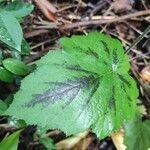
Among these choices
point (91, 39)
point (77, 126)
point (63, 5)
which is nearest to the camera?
point (77, 126)

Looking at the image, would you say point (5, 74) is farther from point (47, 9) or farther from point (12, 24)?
point (47, 9)

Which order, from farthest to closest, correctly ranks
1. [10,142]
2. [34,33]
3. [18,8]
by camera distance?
1. [34,33]
2. [10,142]
3. [18,8]

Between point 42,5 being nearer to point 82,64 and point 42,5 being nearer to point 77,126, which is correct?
point 82,64

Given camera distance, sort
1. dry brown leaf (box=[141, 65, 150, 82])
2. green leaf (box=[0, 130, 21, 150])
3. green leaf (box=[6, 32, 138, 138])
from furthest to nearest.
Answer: dry brown leaf (box=[141, 65, 150, 82]), green leaf (box=[0, 130, 21, 150]), green leaf (box=[6, 32, 138, 138])

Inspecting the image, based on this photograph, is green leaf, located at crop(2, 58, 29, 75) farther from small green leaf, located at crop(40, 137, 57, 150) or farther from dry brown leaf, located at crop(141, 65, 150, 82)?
dry brown leaf, located at crop(141, 65, 150, 82)

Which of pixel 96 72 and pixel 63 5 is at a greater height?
pixel 63 5

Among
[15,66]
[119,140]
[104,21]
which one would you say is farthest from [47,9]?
[119,140]

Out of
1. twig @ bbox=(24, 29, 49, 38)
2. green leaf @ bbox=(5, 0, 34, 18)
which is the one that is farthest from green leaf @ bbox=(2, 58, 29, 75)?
twig @ bbox=(24, 29, 49, 38)

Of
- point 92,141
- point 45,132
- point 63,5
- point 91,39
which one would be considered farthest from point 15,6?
point 92,141
